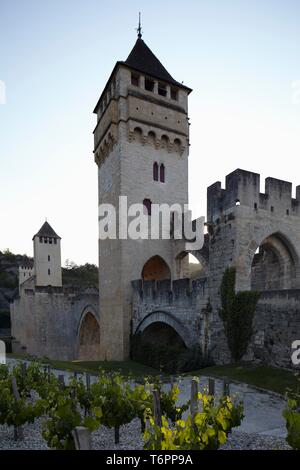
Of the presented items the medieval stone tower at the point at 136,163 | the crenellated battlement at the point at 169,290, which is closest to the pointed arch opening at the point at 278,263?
the crenellated battlement at the point at 169,290

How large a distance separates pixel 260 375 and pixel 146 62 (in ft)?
77.1

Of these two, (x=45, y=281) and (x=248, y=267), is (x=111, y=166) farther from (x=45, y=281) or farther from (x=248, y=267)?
(x=45, y=281)

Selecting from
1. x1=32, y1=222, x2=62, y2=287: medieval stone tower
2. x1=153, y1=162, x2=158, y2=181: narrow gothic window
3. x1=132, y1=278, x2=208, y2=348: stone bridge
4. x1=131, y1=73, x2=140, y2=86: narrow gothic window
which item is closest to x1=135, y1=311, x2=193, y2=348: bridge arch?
x1=132, y1=278, x2=208, y2=348: stone bridge

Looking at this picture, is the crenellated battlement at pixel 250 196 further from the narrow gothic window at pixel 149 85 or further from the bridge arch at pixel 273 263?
the narrow gothic window at pixel 149 85

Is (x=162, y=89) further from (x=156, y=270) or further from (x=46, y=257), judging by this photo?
(x=46, y=257)

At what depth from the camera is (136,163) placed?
70.3 ft

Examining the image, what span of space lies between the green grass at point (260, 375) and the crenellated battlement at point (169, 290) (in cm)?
384

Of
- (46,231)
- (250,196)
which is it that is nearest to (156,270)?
(250,196)

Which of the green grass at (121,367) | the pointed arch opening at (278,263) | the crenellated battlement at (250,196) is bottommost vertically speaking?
the green grass at (121,367)

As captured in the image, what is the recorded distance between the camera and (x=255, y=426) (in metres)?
6.76

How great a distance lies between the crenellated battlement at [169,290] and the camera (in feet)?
49.3

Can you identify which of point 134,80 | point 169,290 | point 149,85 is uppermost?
point 134,80

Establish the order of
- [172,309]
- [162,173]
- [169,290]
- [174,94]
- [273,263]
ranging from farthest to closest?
1. [174,94]
2. [162,173]
3. [169,290]
4. [172,309]
5. [273,263]

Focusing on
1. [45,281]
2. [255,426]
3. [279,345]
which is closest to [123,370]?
[279,345]
